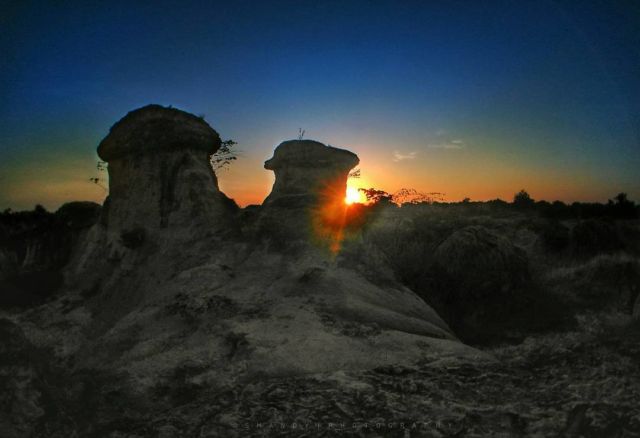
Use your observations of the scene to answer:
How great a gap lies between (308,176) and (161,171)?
2364mm

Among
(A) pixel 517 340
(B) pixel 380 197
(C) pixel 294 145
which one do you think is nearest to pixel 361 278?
(C) pixel 294 145

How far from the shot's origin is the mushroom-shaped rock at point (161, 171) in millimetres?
7508

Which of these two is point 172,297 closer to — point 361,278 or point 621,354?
point 361,278

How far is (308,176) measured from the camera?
7.93 m

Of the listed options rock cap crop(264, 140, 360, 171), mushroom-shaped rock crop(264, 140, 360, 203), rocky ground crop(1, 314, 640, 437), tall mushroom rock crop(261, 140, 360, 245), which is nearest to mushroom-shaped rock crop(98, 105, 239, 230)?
tall mushroom rock crop(261, 140, 360, 245)

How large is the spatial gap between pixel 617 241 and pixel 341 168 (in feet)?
24.7

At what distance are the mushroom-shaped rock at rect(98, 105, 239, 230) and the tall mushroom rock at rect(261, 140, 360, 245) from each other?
0.92 meters

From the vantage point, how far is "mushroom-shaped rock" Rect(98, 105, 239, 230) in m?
7.51

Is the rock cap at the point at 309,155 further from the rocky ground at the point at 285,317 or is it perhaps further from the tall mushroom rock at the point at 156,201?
the tall mushroom rock at the point at 156,201

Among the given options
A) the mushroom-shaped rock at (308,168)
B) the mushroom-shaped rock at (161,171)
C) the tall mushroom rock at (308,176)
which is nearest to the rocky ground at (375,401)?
the mushroom-shaped rock at (161,171)

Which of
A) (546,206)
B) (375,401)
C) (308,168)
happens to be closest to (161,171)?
(308,168)

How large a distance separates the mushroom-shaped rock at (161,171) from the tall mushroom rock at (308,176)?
922mm

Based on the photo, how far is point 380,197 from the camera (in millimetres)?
24234

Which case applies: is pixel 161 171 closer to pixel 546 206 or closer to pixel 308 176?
pixel 308 176
